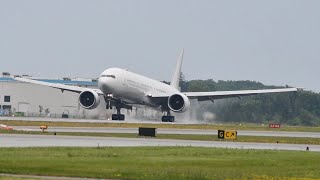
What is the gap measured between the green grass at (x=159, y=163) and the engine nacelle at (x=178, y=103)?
229 ft

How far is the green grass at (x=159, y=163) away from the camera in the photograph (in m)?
38.8

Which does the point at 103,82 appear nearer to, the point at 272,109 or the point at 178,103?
the point at 178,103

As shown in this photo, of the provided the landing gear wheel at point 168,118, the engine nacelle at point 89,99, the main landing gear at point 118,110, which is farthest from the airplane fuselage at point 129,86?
the engine nacelle at point 89,99

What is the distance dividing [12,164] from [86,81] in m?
148

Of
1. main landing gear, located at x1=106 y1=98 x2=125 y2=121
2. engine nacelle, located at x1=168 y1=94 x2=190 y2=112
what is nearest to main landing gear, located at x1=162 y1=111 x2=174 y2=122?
engine nacelle, located at x1=168 y1=94 x2=190 y2=112

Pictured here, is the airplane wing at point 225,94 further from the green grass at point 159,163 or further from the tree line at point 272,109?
the green grass at point 159,163

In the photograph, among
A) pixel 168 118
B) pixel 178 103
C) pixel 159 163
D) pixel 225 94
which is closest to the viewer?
pixel 159 163

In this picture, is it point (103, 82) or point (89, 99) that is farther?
point (89, 99)

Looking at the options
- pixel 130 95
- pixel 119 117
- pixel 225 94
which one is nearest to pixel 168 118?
pixel 130 95

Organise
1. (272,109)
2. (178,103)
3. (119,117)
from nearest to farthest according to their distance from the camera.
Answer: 1. (119,117)
2. (178,103)
3. (272,109)

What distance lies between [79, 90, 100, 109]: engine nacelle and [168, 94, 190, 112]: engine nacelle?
9.11 m

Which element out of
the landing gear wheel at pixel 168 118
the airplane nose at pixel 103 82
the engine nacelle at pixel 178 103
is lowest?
the landing gear wheel at pixel 168 118

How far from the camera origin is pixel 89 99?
126m

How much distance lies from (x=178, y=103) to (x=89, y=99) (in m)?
11.1
